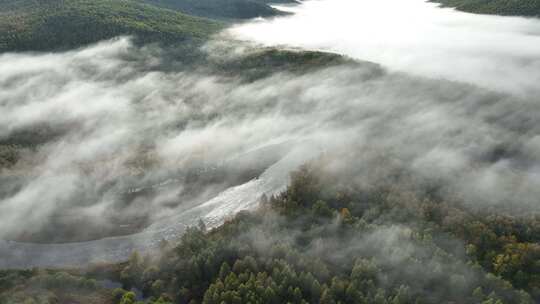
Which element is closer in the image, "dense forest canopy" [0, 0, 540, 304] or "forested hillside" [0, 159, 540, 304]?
"forested hillside" [0, 159, 540, 304]

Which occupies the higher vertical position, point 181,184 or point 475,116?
point 475,116

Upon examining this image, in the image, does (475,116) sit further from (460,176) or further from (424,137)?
(460,176)

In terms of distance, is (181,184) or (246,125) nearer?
(181,184)

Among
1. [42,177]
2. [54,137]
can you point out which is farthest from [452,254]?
[54,137]

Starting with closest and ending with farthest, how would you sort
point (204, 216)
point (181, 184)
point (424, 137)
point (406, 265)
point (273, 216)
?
point (406, 265) → point (273, 216) → point (204, 216) → point (181, 184) → point (424, 137)

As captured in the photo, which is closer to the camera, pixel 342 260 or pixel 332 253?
pixel 342 260

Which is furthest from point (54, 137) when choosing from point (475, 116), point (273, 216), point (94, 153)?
point (475, 116)

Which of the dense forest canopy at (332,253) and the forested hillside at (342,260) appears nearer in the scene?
the forested hillside at (342,260)

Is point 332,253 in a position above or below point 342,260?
above

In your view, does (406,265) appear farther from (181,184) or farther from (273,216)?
(181,184)

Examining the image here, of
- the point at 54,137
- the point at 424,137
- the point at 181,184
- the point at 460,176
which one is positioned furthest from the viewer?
the point at 54,137
